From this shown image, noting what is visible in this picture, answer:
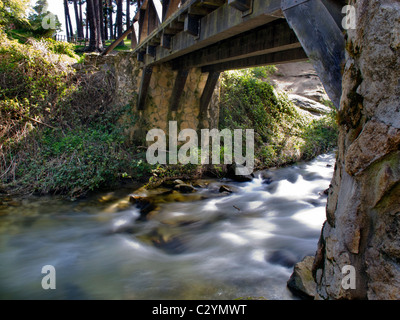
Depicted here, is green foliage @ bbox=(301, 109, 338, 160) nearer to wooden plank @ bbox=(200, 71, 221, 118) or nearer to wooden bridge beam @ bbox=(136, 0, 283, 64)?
wooden plank @ bbox=(200, 71, 221, 118)

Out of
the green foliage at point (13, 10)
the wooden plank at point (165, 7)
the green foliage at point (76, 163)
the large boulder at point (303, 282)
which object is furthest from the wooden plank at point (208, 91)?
the green foliage at point (13, 10)

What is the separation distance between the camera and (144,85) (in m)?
8.08

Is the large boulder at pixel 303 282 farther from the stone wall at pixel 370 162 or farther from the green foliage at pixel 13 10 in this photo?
the green foliage at pixel 13 10

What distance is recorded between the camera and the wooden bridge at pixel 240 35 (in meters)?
2.52

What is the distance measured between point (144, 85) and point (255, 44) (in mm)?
4076

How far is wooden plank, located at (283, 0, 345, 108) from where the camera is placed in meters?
2.46

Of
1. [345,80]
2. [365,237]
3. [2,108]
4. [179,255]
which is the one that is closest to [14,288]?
[179,255]

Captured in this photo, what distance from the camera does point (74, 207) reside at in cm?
596

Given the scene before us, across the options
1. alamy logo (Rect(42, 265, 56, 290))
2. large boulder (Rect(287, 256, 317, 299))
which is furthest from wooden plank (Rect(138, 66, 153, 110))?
large boulder (Rect(287, 256, 317, 299))

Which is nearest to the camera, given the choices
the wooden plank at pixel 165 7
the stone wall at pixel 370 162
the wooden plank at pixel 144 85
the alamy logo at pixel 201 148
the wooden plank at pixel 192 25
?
the stone wall at pixel 370 162

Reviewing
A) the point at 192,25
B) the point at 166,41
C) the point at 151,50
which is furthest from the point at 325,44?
the point at 151,50

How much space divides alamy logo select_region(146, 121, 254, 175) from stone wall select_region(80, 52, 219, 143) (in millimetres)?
250
